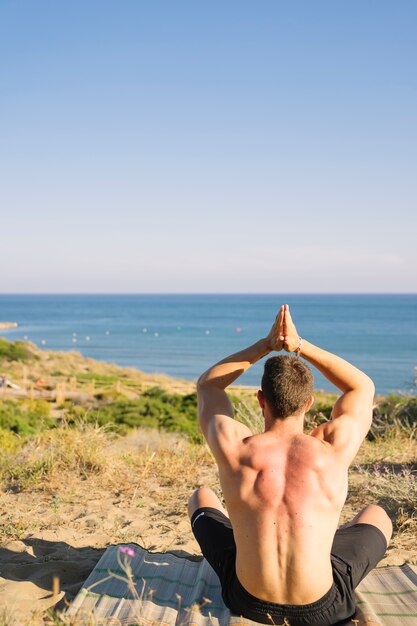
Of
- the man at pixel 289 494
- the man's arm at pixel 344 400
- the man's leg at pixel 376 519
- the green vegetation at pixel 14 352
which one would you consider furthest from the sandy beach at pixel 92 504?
the green vegetation at pixel 14 352

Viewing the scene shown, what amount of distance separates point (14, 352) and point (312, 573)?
35.2m

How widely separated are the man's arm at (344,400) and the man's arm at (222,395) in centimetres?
12

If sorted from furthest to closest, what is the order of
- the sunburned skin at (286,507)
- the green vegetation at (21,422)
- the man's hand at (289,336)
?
the green vegetation at (21,422) < the man's hand at (289,336) < the sunburned skin at (286,507)

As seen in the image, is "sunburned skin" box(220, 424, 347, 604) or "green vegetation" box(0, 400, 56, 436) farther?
"green vegetation" box(0, 400, 56, 436)

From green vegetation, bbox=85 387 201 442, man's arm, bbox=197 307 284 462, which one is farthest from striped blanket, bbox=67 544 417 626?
green vegetation, bbox=85 387 201 442

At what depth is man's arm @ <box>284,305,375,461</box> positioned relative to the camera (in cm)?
295

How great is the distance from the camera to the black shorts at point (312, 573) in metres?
2.97

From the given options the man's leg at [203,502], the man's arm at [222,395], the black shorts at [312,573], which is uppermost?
the man's arm at [222,395]

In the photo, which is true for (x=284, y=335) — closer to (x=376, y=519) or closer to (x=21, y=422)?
(x=376, y=519)

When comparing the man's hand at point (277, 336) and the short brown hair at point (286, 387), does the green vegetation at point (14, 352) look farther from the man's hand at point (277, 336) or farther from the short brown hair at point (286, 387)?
the short brown hair at point (286, 387)

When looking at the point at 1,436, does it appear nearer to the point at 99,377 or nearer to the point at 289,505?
the point at 289,505

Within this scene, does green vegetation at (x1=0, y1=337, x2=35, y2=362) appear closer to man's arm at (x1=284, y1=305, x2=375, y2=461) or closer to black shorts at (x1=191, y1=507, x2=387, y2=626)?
black shorts at (x1=191, y1=507, x2=387, y2=626)

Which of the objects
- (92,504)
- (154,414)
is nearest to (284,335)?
(92,504)

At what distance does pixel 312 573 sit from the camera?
9.37 feet
